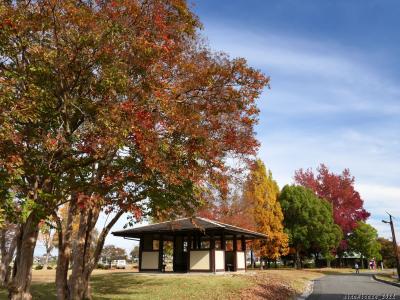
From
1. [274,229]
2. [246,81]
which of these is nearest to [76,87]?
[246,81]

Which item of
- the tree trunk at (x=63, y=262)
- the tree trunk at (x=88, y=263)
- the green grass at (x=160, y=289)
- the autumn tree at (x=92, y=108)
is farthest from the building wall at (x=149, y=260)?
the autumn tree at (x=92, y=108)

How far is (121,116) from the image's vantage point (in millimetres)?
8703

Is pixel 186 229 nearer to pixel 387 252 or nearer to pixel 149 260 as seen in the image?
pixel 149 260

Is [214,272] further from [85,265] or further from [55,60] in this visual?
[55,60]

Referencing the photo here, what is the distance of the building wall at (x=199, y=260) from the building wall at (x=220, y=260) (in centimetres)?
66

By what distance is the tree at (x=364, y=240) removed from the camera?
55.8m

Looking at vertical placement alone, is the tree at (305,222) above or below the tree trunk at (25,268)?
above

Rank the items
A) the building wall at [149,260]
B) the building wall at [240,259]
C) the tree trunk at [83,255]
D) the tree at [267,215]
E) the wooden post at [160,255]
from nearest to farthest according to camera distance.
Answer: the tree trunk at [83,255] < the wooden post at [160,255] < the building wall at [149,260] < the building wall at [240,259] < the tree at [267,215]

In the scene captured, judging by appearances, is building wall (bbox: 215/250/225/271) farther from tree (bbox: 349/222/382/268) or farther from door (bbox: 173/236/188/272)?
tree (bbox: 349/222/382/268)

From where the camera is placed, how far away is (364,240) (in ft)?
183

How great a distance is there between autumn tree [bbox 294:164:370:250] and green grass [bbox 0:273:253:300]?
42.5m

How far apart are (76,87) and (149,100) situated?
1.87 metres

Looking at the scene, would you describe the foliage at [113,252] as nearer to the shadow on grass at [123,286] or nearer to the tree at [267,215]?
the tree at [267,215]

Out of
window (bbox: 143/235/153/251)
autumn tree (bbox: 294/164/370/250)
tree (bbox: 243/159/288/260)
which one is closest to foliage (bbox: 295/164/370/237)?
autumn tree (bbox: 294/164/370/250)
